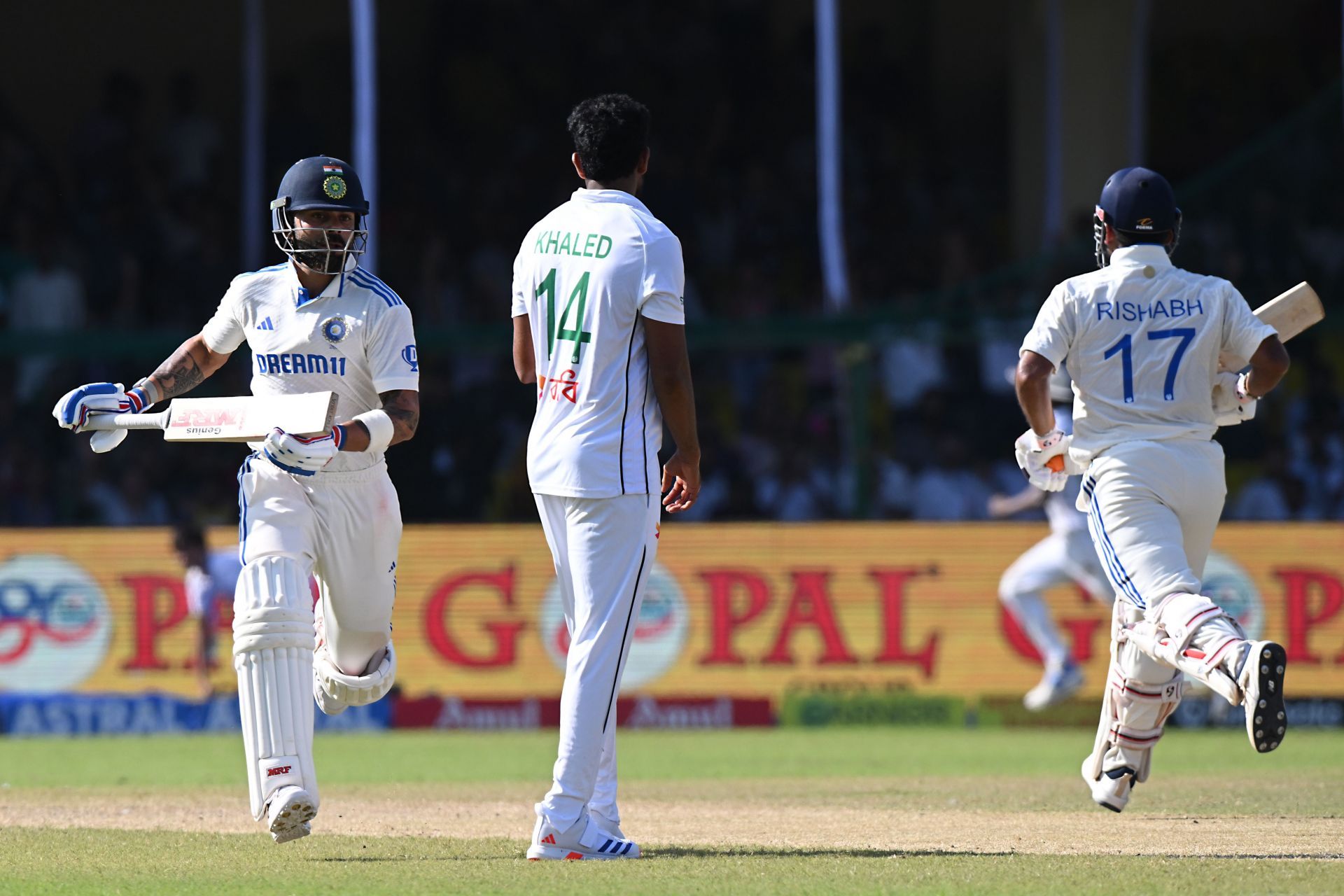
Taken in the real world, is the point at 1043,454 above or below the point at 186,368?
below

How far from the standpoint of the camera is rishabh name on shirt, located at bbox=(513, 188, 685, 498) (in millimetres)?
6023

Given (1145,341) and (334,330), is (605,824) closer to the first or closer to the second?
(334,330)

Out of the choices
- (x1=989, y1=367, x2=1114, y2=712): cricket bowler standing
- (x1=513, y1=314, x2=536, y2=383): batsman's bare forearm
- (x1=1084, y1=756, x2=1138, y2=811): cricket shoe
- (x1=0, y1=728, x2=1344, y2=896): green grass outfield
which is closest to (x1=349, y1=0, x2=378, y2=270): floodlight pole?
(x1=0, y1=728, x2=1344, y2=896): green grass outfield

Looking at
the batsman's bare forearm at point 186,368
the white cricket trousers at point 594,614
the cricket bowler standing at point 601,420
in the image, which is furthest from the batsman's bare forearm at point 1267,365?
the batsman's bare forearm at point 186,368

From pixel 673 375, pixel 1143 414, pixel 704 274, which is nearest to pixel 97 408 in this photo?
pixel 673 375

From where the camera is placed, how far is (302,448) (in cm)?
618

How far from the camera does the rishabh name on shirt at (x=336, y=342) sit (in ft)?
21.8

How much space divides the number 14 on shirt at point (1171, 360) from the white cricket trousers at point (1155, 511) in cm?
19

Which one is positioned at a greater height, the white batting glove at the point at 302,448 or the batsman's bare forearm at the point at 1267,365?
the batsman's bare forearm at the point at 1267,365

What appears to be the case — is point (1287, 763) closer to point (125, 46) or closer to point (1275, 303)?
point (1275, 303)

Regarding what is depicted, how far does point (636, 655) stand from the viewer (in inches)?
Answer: 551

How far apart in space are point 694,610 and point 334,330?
7.71 meters

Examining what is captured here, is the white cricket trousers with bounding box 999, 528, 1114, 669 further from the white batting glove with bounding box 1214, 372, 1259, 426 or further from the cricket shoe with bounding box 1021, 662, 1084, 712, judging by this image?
the white batting glove with bounding box 1214, 372, 1259, 426

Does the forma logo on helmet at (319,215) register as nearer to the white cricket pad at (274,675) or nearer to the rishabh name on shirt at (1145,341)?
the white cricket pad at (274,675)
